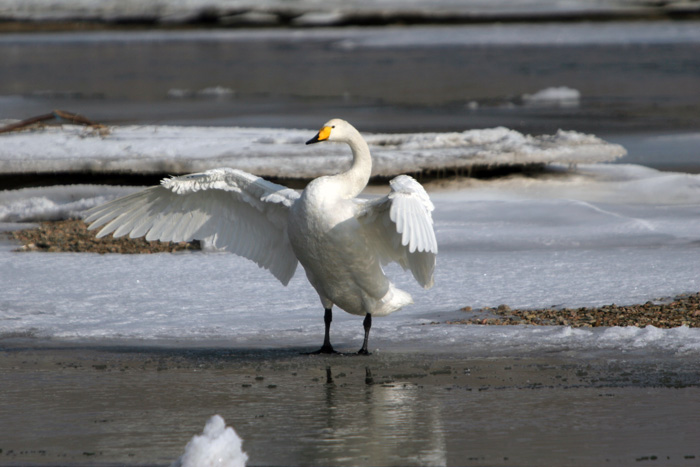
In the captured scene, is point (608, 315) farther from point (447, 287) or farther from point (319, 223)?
point (319, 223)

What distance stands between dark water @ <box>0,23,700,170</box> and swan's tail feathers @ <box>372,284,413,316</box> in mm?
7809

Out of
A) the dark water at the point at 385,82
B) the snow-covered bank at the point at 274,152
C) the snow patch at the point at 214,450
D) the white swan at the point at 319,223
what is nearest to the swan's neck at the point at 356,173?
the white swan at the point at 319,223

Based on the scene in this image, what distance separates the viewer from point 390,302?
6199 millimetres

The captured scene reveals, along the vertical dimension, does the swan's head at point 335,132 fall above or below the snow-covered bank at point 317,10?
below

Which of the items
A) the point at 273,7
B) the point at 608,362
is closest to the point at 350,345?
the point at 608,362

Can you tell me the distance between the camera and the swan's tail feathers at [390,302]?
617 centimetres

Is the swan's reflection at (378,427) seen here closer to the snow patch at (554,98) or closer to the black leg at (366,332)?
the black leg at (366,332)

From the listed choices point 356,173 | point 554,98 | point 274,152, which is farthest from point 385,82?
point 356,173

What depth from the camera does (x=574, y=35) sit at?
36.7 meters

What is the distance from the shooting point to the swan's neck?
5863mm

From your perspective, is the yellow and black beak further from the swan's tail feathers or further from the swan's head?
the swan's tail feathers

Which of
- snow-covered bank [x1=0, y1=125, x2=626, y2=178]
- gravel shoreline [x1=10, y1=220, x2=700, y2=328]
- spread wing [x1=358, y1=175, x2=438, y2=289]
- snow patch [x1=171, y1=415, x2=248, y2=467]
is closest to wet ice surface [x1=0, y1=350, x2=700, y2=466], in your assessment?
snow patch [x1=171, y1=415, x2=248, y2=467]

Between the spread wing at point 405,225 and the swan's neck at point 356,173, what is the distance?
17 cm

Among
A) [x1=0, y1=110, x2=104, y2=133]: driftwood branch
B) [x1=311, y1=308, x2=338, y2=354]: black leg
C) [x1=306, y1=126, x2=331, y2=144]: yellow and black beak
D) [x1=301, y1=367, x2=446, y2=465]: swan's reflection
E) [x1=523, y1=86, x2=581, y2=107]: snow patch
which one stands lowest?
[x1=301, y1=367, x2=446, y2=465]: swan's reflection
